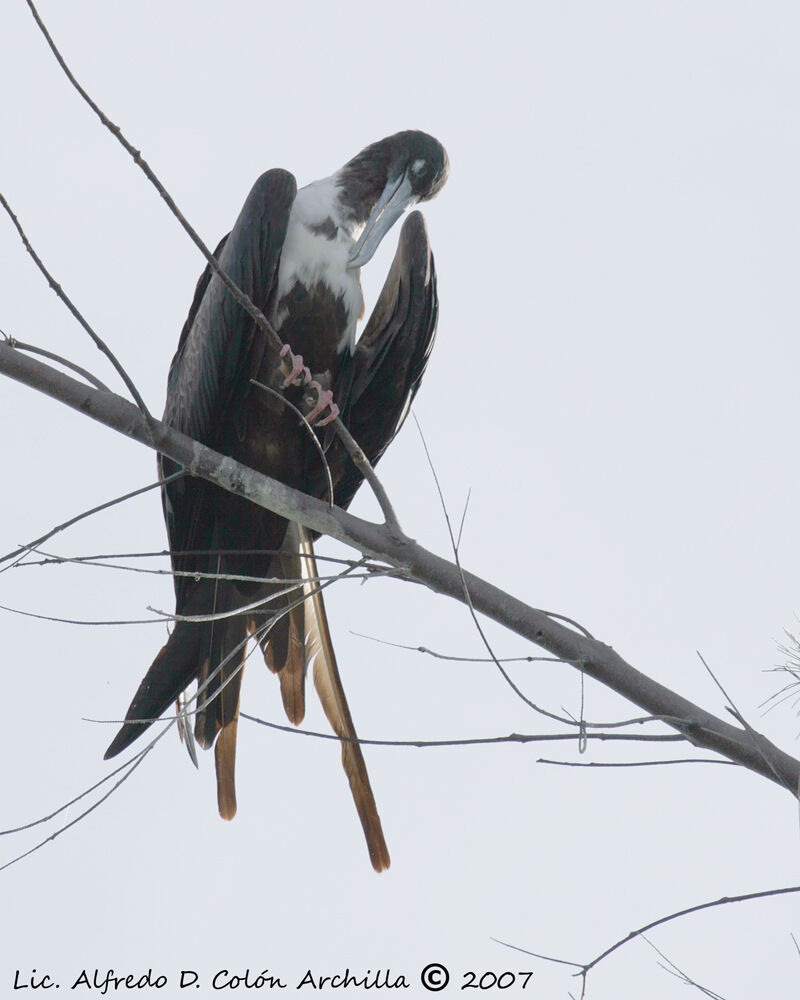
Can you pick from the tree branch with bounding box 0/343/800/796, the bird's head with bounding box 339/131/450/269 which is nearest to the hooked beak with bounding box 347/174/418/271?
the bird's head with bounding box 339/131/450/269

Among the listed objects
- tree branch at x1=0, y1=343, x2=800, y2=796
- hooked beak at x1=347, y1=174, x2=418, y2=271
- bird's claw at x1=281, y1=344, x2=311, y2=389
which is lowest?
tree branch at x1=0, y1=343, x2=800, y2=796

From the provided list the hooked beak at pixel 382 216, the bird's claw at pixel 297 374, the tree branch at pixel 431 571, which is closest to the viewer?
the tree branch at pixel 431 571

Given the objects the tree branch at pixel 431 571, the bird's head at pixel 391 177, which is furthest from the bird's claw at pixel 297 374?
the bird's head at pixel 391 177

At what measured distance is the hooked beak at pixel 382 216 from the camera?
13.6 ft

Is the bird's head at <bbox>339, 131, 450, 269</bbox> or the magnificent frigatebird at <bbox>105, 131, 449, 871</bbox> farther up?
the bird's head at <bbox>339, 131, 450, 269</bbox>

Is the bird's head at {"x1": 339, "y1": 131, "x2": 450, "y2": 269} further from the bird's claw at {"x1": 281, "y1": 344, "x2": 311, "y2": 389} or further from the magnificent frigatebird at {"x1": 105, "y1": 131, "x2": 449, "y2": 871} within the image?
the bird's claw at {"x1": 281, "y1": 344, "x2": 311, "y2": 389}

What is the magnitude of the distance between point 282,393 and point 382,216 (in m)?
0.79

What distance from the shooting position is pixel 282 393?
155 inches

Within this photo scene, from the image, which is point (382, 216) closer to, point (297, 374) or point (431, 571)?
point (297, 374)

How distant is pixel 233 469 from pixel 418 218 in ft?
5.59

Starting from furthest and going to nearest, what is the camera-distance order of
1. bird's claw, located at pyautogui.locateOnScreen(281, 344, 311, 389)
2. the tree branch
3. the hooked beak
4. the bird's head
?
the bird's head → the hooked beak → bird's claw, located at pyautogui.locateOnScreen(281, 344, 311, 389) → the tree branch

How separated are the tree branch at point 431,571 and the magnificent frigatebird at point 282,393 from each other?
1.81ft

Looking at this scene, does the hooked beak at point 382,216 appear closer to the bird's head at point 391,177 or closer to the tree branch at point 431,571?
the bird's head at point 391,177

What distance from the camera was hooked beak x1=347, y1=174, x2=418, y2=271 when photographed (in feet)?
13.6
